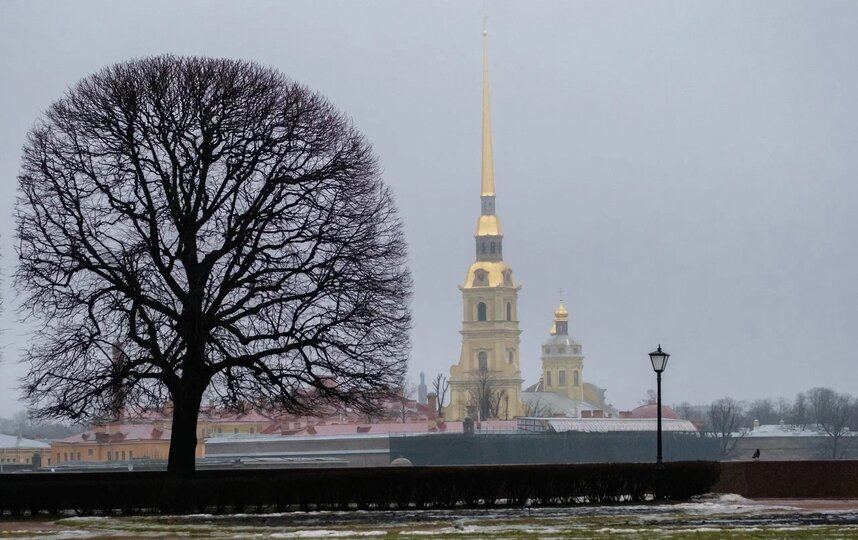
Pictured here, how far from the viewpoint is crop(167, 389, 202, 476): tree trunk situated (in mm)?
37969

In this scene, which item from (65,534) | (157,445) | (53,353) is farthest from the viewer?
(157,445)

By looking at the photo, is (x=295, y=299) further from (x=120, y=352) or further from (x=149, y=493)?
(x=149, y=493)

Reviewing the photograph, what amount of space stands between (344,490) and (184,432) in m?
7.89

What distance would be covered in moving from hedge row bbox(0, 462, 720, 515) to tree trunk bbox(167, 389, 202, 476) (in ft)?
16.4

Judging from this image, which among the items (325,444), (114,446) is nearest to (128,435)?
(114,446)

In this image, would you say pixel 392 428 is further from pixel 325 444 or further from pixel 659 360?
pixel 659 360

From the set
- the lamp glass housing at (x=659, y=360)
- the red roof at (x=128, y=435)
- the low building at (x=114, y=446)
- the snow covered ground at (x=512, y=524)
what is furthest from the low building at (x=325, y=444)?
the snow covered ground at (x=512, y=524)

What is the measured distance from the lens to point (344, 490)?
105 feet

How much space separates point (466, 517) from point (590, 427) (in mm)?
136165

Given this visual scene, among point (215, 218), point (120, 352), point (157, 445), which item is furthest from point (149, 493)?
point (157, 445)

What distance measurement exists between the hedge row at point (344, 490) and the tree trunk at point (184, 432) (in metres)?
5.01

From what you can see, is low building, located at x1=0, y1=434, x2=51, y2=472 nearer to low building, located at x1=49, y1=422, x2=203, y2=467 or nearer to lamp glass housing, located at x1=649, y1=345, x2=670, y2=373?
low building, located at x1=49, y1=422, x2=203, y2=467

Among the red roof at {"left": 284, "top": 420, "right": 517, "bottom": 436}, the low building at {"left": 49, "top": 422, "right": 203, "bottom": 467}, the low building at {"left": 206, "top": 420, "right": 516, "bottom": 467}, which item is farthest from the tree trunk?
the red roof at {"left": 284, "top": 420, "right": 517, "bottom": 436}

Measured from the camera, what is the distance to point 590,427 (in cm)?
16362
